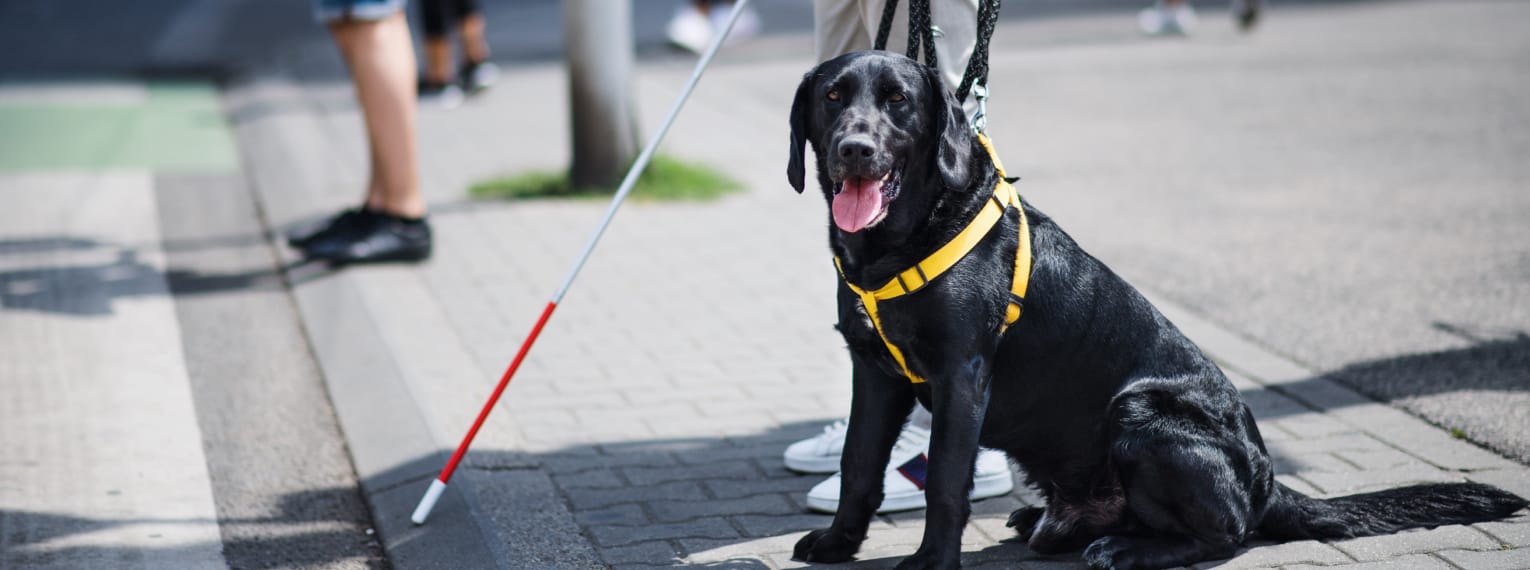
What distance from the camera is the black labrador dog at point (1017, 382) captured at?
3109 millimetres

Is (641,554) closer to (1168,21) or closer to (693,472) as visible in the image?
(693,472)

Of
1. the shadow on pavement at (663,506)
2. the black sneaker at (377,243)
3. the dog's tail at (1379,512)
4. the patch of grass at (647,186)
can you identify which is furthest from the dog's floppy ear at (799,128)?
the patch of grass at (647,186)

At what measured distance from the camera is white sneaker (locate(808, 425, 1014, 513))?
3807 millimetres

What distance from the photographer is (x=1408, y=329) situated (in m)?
5.28

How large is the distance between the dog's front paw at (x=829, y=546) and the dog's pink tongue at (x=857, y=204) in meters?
0.77

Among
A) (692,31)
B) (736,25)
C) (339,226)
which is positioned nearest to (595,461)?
(339,226)

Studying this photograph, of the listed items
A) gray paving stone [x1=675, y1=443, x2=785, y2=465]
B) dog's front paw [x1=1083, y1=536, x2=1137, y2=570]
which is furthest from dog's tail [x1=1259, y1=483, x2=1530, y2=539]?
gray paving stone [x1=675, y1=443, x2=785, y2=465]

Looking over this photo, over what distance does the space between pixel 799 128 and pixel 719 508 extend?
3.62 feet

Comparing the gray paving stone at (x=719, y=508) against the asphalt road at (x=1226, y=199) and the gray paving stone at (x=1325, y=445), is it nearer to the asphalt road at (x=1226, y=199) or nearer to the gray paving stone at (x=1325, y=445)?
the asphalt road at (x=1226, y=199)

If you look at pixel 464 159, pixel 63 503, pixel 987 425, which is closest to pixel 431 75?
pixel 464 159

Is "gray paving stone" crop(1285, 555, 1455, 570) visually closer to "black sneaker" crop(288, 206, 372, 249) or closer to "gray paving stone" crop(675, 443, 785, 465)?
"gray paving stone" crop(675, 443, 785, 465)

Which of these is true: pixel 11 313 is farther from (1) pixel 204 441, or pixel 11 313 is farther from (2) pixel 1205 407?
(2) pixel 1205 407

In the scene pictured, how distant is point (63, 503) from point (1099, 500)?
8.88 ft

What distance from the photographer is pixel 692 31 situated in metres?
12.3
